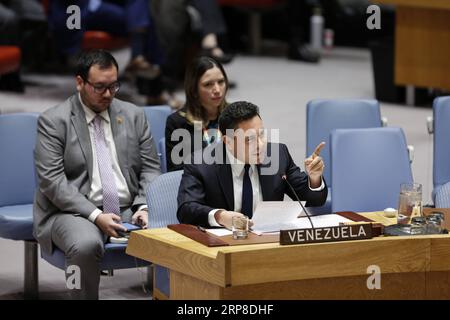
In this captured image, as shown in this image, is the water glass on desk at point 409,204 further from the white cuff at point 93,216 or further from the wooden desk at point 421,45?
the wooden desk at point 421,45

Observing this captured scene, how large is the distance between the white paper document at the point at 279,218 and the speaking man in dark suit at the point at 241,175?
263 mm

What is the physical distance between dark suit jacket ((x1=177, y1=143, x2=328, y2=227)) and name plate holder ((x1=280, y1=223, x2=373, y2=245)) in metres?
0.55

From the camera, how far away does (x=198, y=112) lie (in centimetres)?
588

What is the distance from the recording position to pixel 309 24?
13273 millimetres

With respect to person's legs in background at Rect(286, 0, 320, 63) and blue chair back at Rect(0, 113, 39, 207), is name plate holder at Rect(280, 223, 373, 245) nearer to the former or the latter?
blue chair back at Rect(0, 113, 39, 207)

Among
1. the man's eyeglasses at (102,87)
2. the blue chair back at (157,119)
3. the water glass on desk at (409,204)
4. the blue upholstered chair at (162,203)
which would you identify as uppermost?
the man's eyeglasses at (102,87)

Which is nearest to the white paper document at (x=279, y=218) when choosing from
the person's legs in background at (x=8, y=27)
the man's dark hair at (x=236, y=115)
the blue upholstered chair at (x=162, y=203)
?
the man's dark hair at (x=236, y=115)

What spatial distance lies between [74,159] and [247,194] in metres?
1.02

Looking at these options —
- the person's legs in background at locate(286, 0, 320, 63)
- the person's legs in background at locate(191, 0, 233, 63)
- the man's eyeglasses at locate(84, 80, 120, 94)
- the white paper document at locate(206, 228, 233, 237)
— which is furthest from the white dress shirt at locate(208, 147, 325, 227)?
the person's legs in background at locate(286, 0, 320, 63)

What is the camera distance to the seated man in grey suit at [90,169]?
17.1ft

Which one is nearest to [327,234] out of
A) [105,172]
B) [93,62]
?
[105,172]

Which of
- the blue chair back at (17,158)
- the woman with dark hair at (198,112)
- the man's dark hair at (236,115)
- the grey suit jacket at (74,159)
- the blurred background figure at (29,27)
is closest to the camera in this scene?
the man's dark hair at (236,115)

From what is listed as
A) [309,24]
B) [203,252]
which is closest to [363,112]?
[203,252]
